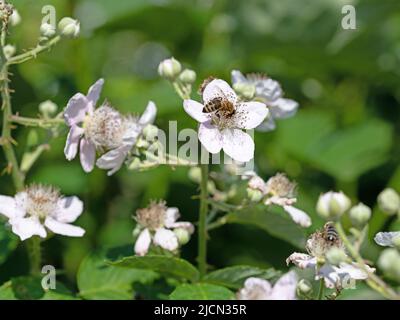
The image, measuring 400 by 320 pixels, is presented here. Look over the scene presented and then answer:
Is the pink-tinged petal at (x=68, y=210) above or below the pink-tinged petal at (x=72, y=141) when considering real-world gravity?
below

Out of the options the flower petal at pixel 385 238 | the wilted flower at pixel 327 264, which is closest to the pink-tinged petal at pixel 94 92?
the wilted flower at pixel 327 264

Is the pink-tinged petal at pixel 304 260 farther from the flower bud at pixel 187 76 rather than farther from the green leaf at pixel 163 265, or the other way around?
the flower bud at pixel 187 76

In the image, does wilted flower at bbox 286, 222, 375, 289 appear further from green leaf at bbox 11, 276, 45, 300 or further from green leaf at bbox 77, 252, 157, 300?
green leaf at bbox 11, 276, 45, 300

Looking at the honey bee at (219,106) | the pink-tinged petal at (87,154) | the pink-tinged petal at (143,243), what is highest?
the honey bee at (219,106)

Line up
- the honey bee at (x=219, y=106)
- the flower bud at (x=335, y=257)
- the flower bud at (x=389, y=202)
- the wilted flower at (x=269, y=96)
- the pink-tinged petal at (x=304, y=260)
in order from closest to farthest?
the flower bud at (x=335, y=257)
the flower bud at (x=389, y=202)
the pink-tinged petal at (x=304, y=260)
the honey bee at (x=219, y=106)
the wilted flower at (x=269, y=96)

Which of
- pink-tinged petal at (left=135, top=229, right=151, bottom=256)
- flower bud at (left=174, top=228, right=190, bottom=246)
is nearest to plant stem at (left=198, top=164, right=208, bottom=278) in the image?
flower bud at (left=174, top=228, right=190, bottom=246)
